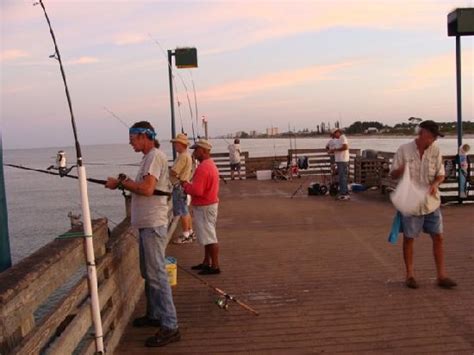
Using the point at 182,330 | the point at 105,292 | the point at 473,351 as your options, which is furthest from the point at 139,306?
the point at 473,351

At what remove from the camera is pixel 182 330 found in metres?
4.51

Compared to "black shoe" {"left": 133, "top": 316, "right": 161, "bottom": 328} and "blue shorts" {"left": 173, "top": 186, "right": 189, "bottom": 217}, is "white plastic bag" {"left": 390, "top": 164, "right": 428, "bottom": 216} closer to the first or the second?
"black shoe" {"left": 133, "top": 316, "right": 161, "bottom": 328}

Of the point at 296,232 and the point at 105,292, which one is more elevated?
the point at 105,292

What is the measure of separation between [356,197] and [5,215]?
11.0m

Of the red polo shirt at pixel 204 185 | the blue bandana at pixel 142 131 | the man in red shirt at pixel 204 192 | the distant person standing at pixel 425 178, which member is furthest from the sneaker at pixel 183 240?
the blue bandana at pixel 142 131

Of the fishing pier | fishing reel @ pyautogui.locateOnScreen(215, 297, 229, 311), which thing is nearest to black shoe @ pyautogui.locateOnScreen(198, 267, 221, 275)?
the fishing pier

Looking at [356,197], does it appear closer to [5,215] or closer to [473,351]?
[473,351]

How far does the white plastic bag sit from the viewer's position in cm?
521

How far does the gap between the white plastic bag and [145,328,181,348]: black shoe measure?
8.15 feet

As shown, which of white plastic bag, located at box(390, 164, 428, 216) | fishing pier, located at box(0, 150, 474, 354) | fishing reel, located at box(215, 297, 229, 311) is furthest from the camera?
white plastic bag, located at box(390, 164, 428, 216)

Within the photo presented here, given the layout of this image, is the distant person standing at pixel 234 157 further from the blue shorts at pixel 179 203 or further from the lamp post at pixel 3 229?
the lamp post at pixel 3 229

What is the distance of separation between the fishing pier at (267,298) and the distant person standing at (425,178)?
32 cm

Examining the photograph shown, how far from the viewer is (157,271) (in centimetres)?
411

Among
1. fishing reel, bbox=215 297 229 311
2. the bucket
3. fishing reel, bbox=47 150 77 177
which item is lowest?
fishing reel, bbox=215 297 229 311
